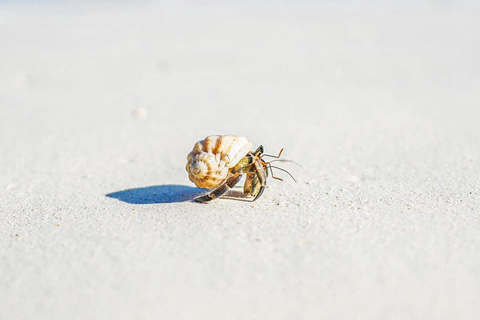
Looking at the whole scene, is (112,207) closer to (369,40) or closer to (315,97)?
(315,97)

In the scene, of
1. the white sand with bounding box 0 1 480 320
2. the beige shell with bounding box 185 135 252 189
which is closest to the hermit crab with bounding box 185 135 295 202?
the beige shell with bounding box 185 135 252 189

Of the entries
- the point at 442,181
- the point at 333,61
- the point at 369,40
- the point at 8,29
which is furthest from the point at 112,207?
the point at 8,29

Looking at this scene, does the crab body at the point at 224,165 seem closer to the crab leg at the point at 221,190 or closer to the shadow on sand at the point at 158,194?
the crab leg at the point at 221,190

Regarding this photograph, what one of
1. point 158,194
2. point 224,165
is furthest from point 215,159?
point 158,194

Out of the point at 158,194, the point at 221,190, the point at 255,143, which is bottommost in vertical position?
the point at 158,194

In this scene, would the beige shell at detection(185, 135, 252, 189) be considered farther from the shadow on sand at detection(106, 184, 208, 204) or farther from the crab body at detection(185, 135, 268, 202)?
the shadow on sand at detection(106, 184, 208, 204)

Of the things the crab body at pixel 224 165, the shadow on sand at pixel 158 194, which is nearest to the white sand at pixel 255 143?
the shadow on sand at pixel 158 194

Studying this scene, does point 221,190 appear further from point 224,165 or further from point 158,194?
point 158,194
